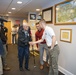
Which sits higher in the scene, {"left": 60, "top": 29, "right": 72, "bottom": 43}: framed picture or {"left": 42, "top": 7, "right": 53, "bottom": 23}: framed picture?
{"left": 42, "top": 7, "right": 53, "bottom": 23}: framed picture

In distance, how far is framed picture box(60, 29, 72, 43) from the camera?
11.1ft

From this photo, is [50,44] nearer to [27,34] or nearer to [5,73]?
[27,34]

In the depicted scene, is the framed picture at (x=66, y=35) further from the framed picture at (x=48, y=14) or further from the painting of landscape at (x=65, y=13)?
the framed picture at (x=48, y=14)

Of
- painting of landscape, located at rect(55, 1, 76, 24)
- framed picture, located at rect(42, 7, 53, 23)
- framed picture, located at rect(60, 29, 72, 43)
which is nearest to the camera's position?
painting of landscape, located at rect(55, 1, 76, 24)

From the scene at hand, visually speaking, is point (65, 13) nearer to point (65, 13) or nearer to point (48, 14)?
point (65, 13)

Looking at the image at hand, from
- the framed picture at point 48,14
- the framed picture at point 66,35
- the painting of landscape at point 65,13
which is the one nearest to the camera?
the painting of landscape at point 65,13

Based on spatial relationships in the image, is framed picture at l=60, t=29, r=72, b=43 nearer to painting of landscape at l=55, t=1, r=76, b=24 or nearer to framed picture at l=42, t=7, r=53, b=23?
painting of landscape at l=55, t=1, r=76, b=24

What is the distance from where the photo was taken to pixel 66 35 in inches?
139

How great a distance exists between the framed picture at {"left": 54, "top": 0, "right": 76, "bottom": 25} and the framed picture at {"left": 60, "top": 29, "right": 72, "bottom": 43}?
22 centimetres

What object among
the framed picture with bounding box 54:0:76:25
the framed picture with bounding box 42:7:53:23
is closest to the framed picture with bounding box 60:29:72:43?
the framed picture with bounding box 54:0:76:25

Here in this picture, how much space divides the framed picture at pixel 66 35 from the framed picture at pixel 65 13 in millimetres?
222

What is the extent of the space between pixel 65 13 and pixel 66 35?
61cm

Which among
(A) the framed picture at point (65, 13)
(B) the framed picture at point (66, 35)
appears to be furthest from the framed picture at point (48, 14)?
(B) the framed picture at point (66, 35)

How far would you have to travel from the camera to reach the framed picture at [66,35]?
339 cm
